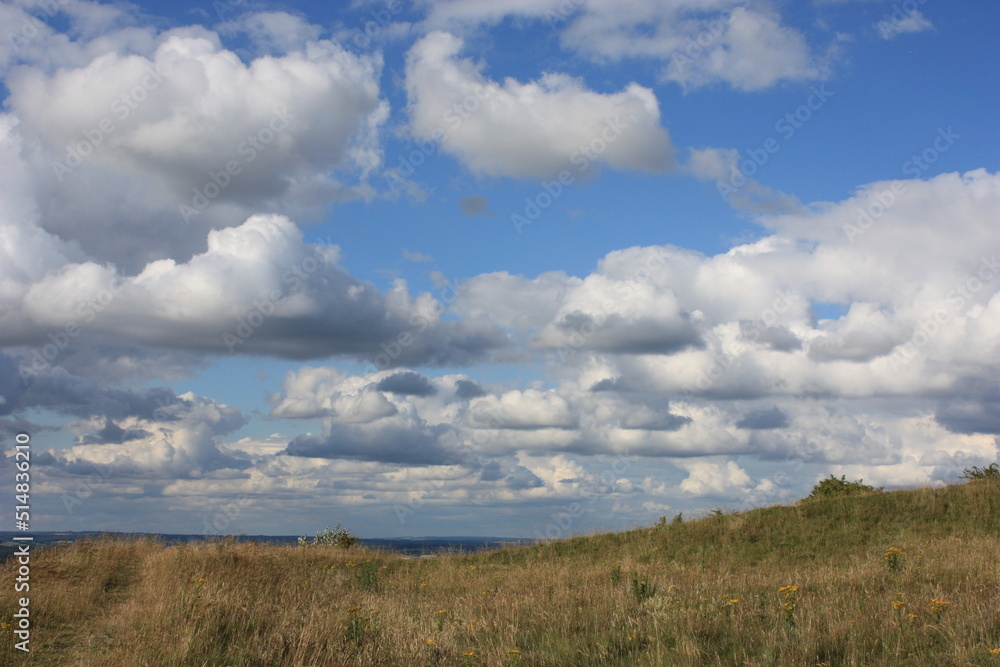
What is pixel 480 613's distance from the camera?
→ 11711 mm

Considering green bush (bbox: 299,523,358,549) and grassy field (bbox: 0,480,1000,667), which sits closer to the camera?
grassy field (bbox: 0,480,1000,667)

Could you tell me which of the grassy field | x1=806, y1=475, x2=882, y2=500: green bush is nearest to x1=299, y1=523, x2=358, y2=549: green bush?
the grassy field

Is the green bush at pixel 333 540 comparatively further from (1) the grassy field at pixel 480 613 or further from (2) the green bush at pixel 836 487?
(2) the green bush at pixel 836 487

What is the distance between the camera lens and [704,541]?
93.2 ft

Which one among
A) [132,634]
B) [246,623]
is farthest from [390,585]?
[132,634]

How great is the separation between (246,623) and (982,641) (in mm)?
9735

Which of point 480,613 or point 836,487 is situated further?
point 836,487

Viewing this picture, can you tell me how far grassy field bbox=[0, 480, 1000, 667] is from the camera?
8.29 metres

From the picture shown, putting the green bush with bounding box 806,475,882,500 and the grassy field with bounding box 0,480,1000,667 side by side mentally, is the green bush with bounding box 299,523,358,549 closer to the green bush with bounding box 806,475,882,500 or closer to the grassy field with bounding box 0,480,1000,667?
the grassy field with bounding box 0,480,1000,667

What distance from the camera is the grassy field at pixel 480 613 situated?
829 centimetres

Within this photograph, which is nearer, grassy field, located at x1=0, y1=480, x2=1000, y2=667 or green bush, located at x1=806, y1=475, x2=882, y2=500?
grassy field, located at x1=0, y1=480, x2=1000, y2=667

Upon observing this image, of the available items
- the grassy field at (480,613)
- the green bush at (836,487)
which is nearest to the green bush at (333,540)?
the grassy field at (480,613)

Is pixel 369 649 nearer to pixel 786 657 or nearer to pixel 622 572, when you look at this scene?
pixel 786 657

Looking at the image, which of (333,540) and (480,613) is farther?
(333,540)
